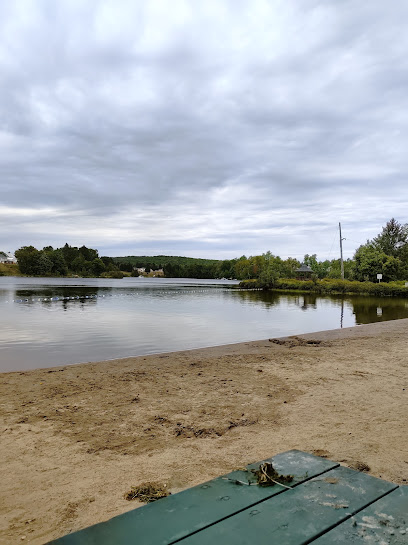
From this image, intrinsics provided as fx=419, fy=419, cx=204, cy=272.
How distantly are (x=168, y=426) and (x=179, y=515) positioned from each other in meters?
3.15

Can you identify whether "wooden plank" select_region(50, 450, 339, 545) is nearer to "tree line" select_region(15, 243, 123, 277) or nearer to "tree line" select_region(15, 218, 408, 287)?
"tree line" select_region(15, 218, 408, 287)

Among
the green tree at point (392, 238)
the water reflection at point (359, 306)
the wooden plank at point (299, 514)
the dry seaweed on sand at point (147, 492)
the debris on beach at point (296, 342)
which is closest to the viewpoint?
the wooden plank at point (299, 514)

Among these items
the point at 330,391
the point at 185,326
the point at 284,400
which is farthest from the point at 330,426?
the point at 185,326

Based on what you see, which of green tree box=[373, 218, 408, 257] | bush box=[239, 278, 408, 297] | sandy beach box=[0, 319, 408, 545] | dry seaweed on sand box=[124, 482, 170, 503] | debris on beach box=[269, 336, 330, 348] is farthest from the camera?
green tree box=[373, 218, 408, 257]

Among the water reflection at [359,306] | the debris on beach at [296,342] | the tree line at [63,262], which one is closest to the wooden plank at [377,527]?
the debris on beach at [296,342]

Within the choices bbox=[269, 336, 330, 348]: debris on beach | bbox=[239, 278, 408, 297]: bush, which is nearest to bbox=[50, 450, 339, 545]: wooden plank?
bbox=[269, 336, 330, 348]: debris on beach

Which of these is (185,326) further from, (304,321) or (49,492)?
(49,492)

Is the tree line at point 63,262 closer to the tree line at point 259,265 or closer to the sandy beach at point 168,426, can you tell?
the tree line at point 259,265

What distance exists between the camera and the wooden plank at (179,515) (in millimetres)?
1705

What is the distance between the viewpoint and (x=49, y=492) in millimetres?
3305

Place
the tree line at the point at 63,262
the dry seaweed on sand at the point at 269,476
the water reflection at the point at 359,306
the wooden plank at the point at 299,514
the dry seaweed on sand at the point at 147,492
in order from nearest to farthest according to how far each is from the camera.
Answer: the wooden plank at the point at 299,514
the dry seaweed on sand at the point at 269,476
the dry seaweed on sand at the point at 147,492
the water reflection at the point at 359,306
the tree line at the point at 63,262

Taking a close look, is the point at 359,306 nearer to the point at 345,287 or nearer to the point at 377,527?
the point at 345,287

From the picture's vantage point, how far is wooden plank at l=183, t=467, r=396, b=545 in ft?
5.45

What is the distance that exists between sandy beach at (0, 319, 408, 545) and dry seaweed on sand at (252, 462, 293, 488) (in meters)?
1.16
